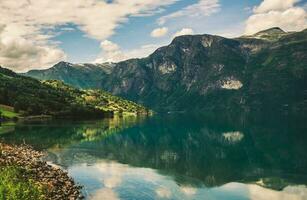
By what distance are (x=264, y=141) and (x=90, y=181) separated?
10721 cm

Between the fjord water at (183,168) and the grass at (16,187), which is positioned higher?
the grass at (16,187)

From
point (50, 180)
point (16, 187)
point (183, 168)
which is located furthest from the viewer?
point (183, 168)

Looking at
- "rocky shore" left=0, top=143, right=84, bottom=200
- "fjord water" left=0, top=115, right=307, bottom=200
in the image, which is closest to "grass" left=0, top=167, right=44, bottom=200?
"rocky shore" left=0, top=143, right=84, bottom=200

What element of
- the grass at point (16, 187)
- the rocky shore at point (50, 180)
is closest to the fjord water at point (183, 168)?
the rocky shore at point (50, 180)

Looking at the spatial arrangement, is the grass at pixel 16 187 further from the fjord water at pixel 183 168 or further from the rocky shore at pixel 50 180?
the fjord water at pixel 183 168

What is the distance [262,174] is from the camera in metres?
92.9

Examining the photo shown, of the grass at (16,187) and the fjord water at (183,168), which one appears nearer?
the grass at (16,187)

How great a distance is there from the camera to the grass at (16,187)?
Result: 48334mm

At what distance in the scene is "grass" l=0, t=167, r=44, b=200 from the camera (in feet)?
159

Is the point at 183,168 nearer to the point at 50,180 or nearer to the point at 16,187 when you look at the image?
the point at 50,180

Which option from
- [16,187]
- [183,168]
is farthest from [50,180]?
[183,168]

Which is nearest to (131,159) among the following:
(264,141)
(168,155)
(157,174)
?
(168,155)

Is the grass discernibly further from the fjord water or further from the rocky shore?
the fjord water

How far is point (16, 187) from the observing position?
51.5m
